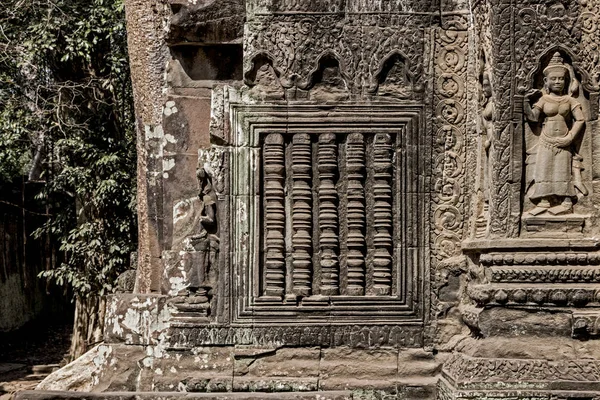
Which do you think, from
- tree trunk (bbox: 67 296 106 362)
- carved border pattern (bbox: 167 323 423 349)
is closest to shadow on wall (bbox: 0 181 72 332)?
tree trunk (bbox: 67 296 106 362)

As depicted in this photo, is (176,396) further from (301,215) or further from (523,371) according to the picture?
(523,371)

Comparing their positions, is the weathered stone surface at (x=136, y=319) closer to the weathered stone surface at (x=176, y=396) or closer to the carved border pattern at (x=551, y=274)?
the weathered stone surface at (x=176, y=396)

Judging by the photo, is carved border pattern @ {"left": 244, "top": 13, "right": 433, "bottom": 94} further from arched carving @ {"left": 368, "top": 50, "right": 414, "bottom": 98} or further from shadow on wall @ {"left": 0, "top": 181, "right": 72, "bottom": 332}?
shadow on wall @ {"left": 0, "top": 181, "right": 72, "bottom": 332}

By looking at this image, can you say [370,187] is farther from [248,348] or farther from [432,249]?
[248,348]

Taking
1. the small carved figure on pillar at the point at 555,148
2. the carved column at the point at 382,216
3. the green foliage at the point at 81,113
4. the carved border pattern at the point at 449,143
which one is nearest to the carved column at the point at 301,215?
the carved column at the point at 382,216

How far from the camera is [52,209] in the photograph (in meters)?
18.3

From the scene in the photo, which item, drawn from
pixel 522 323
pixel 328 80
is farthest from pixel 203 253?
pixel 522 323

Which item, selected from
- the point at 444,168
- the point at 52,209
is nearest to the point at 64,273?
the point at 52,209

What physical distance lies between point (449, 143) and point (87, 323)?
11.6 meters

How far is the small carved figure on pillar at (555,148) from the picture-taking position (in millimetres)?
6277

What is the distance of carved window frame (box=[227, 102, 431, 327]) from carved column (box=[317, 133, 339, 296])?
0.10 meters

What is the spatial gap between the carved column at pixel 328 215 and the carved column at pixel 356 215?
3.9 inches

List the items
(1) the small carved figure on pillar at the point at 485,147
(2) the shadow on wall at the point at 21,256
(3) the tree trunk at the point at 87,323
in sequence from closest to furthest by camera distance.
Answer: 1. (1) the small carved figure on pillar at the point at 485,147
2. (3) the tree trunk at the point at 87,323
3. (2) the shadow on wall at the point at 21,256

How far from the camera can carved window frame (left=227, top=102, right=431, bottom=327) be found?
22.1 ft
